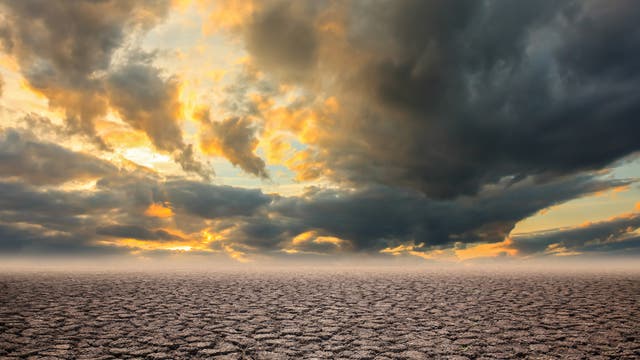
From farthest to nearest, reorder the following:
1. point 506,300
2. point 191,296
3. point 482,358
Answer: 1. point 191,296
2. point 506,300
3. point 482,358

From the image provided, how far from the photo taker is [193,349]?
7309mm

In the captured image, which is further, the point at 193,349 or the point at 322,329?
the point at 322,329

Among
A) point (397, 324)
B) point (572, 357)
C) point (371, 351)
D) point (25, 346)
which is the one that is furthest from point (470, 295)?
point (25, 346)

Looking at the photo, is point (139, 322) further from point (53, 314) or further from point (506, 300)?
point (506, 300)

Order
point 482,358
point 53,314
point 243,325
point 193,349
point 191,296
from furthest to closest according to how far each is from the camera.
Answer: point 191,296
point 53,314
point 243,325
point 193,349
point 482,358

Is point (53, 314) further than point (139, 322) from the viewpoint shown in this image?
Yes

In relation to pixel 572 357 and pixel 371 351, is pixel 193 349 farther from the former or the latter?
pixel 572 357

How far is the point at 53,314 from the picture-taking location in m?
10.8

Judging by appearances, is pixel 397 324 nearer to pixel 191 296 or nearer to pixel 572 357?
pixel 572 357

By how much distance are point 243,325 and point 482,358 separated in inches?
212

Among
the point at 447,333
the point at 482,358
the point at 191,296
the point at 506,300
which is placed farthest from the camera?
the point at 191,296

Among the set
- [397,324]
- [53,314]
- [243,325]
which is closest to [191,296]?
[53,314]

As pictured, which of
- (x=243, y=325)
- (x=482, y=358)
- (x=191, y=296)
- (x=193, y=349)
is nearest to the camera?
(x=482, y=358)

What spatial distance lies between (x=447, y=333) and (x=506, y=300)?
6.68 meters
